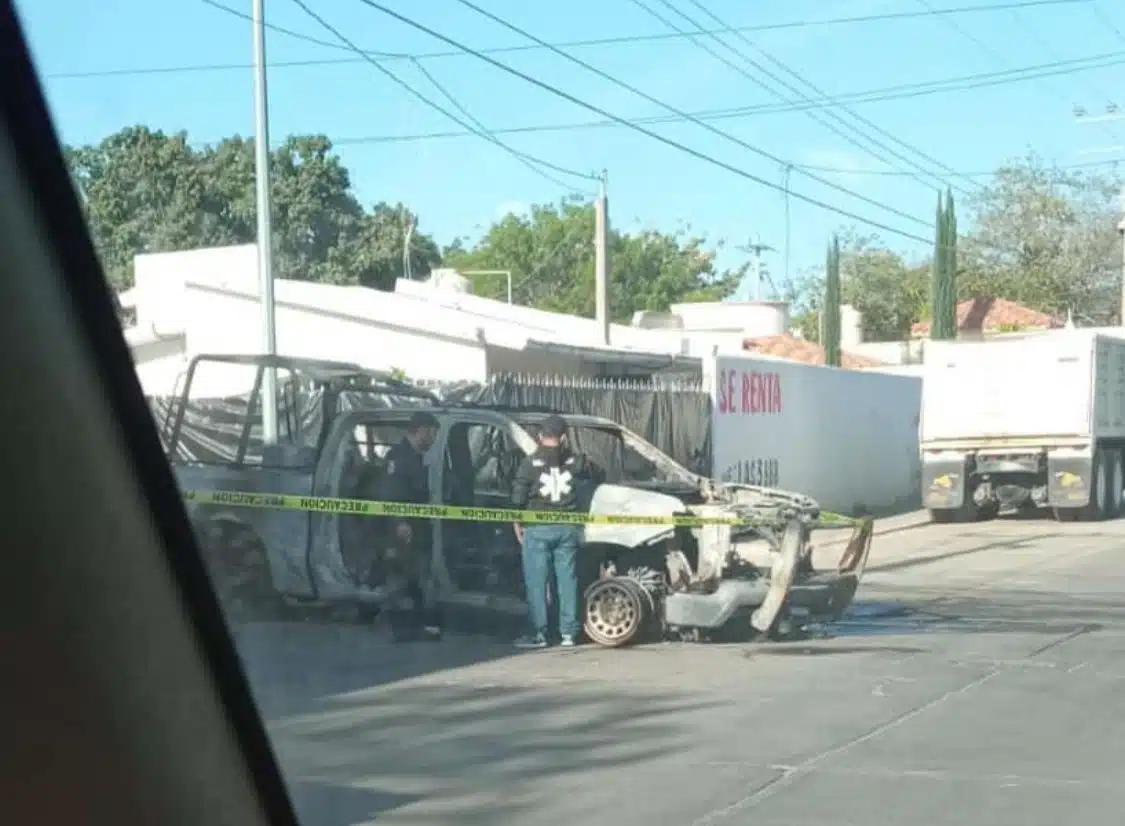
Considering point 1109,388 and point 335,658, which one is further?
point 1109,388

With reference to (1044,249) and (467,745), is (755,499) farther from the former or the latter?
(1044,249)

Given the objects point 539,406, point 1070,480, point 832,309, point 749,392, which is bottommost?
point 1070,480

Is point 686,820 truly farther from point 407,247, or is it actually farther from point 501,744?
point 407,247

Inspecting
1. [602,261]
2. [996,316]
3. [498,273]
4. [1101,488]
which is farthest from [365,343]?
[996,316]

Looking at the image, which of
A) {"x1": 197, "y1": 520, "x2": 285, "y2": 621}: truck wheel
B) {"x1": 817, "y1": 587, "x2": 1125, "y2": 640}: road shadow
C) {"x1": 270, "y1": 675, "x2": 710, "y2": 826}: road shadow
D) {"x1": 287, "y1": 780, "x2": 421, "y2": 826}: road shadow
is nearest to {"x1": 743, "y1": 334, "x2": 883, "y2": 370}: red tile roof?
{"x1": 817, "y1": 587, "x2": 1125, "y2": 640}: road shadow

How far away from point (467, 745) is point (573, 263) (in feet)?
140

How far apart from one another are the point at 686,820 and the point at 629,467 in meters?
6.61

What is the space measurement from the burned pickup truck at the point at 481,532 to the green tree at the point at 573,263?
114 feet

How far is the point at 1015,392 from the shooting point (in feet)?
87.2

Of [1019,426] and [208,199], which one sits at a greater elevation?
[208,199]

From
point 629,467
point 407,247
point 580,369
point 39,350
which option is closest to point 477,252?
point 580,369

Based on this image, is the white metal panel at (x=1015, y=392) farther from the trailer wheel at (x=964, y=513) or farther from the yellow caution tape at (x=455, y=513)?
the yellow caution tape at (x=455, y=513)

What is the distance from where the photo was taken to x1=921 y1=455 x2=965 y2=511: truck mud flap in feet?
85.9

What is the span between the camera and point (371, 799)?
22.2 feet
